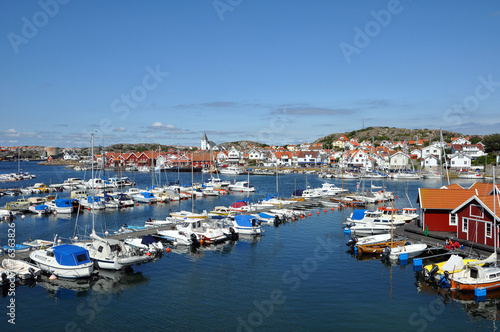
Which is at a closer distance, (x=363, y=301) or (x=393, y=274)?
(x=363, y=301)

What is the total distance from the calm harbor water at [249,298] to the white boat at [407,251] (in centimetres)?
79

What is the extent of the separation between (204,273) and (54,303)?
27.1 feet

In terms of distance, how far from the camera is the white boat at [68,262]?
21.5m

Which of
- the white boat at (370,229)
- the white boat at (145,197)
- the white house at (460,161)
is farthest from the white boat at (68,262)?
the white house at (460,161)

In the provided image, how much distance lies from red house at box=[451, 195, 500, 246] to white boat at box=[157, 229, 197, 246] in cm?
1889

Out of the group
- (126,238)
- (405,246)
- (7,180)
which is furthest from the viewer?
(7,180)

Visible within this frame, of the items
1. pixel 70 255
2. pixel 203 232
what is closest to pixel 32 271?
pixel 70 255

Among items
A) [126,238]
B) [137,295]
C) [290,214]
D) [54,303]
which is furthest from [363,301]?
[290,214]

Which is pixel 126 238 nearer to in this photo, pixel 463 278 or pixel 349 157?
pixel 463 278

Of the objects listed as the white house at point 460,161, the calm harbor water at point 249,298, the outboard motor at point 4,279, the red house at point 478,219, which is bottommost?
the calm harbor water at point 249,298

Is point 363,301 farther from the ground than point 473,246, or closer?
closer

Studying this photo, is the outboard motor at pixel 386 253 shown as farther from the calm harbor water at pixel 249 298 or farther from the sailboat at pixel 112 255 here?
the sailboat at pixel 112 255

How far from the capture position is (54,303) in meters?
19.0

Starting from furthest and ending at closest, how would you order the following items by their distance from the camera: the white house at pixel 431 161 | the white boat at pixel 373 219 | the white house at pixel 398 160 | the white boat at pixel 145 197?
the white house at pixel 398 160 → the white house at pixel 431 161 → the white boat at pixel 145 197 → the white boat at pixel 373 219
